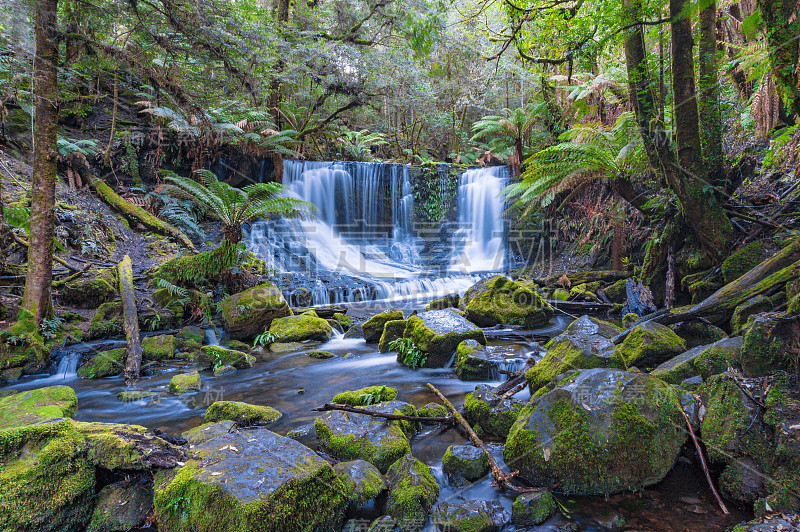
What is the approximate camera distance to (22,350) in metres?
4.73

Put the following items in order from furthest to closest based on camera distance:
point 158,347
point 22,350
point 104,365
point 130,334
A: point 158,347 → point 130,334 → point 104,365 → point 22,350

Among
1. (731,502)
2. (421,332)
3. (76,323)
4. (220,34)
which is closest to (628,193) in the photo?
(421,332)

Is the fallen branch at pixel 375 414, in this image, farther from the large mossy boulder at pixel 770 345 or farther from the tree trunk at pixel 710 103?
the tree trunk at pixel 710 103

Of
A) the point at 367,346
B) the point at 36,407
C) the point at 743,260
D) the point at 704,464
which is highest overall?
the point at 743,260

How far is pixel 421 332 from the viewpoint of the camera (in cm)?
520

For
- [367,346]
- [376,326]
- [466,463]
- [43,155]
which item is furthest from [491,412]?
[43,155]

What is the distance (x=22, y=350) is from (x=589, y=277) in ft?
29.4

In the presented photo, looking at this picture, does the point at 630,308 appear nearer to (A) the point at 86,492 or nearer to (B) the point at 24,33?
(A) the point at 86,492

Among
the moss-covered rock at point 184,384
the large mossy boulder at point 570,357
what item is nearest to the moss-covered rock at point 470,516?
the large mossy boulder at point 570,357

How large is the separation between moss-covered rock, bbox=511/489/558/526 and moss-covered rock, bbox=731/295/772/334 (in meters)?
2.62

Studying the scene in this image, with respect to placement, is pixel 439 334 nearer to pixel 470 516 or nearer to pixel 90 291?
pixel 470 516

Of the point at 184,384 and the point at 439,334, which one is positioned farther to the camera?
the point at 439,334

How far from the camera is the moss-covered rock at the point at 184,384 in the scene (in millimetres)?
4246

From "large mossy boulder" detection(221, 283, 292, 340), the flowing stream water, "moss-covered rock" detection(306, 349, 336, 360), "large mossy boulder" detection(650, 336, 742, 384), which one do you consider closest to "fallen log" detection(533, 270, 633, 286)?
the flowing stream water
